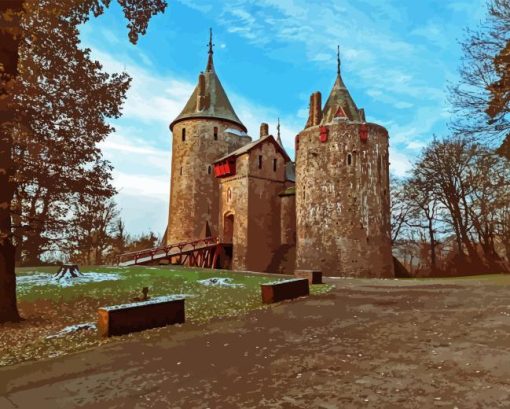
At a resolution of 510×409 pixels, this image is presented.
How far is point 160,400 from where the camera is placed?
486cm

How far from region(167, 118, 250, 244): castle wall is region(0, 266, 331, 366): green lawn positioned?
56.0 ft

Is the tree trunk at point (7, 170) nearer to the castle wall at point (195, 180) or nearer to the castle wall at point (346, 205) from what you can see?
the castle wall at point (346, 205)

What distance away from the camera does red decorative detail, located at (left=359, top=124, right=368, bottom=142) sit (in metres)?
26.8

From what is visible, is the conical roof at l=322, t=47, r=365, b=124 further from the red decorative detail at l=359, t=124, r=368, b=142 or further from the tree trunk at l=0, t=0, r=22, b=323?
the tree trunk at l=0, t=0, r=22, b=323

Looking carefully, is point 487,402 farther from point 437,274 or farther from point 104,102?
point 437,274

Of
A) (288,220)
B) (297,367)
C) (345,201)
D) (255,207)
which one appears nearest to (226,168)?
(255,207)

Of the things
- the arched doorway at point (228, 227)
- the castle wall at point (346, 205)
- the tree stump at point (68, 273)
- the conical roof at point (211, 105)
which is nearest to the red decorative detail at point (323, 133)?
the castle wall at point (346, 205)

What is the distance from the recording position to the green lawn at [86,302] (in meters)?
8.23

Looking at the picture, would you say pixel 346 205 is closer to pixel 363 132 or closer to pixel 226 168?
pixel 363 132

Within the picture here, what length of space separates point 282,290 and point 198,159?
26.8 meters

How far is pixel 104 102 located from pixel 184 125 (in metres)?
27.2

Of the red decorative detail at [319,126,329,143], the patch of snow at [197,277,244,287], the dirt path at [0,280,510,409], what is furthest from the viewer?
the red decorative detail at [319,126,329,143]

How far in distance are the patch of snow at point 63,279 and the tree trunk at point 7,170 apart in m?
5.56

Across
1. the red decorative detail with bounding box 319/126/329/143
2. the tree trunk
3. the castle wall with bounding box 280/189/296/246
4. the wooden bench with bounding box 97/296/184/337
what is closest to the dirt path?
the wooden bench with bounding box 97/296/184/337
